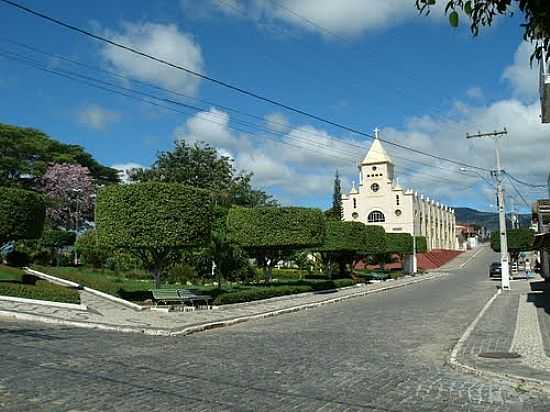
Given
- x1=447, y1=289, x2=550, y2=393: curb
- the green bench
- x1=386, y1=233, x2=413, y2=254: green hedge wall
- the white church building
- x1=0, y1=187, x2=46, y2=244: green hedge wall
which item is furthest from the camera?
the white church building

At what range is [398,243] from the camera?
58656 millimetres

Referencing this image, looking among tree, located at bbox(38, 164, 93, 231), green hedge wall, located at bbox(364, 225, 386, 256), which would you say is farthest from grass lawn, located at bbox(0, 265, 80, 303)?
tree, located at bbox(38, 164, 93, 231)

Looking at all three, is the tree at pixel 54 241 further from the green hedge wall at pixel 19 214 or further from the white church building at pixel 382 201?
the white church building at pixel 382 201

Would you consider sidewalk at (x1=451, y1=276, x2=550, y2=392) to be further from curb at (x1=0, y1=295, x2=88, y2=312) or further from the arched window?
the arched window

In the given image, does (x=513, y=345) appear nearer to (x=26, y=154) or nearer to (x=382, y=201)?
(x=26, y=154)

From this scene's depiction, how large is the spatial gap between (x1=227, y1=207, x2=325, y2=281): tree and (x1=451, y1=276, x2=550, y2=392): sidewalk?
9.70m

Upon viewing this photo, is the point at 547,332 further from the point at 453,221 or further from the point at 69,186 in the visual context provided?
the point at 453,221

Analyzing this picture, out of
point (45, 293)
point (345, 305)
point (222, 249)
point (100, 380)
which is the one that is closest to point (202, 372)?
point (100, 380)

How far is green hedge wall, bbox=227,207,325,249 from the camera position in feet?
91.5

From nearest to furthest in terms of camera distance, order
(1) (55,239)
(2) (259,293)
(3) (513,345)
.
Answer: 1. (3) (513,345)
2. (2) (259,293)
3. (1) (55,239)

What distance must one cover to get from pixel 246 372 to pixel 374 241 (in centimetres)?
3715

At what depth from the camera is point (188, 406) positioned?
7.04 metres

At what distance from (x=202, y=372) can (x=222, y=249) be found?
20754 mm

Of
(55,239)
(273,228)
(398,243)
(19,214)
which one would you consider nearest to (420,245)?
(398,243)
